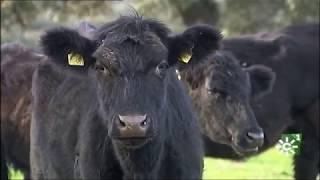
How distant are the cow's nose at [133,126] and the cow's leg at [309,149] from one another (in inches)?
234

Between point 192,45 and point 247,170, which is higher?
point 192,45

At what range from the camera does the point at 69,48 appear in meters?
5.62

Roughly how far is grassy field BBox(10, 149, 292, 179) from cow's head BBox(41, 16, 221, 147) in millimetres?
4453

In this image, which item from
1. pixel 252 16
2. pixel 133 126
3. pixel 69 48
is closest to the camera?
pixel 133 126

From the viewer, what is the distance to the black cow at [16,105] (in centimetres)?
873

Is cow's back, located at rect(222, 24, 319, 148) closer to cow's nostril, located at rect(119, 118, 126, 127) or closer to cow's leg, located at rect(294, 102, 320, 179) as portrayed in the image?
cow's leg, located at rect(294, 102, 320, 179)

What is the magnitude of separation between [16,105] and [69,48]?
3484mm

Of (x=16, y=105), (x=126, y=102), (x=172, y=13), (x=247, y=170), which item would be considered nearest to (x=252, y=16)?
(x=172, y=13)

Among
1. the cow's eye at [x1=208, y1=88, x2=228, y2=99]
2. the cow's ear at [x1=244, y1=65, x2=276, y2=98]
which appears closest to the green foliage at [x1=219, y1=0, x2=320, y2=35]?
the cow's ear at [x1=244, y1=65, x2=276, y2=98]

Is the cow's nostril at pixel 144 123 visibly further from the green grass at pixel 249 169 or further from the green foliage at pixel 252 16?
the green foliage at pixel 252 16

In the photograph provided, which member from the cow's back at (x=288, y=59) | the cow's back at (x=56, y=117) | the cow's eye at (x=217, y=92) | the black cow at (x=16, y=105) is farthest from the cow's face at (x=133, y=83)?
the cow's back at (x=288, y=59)

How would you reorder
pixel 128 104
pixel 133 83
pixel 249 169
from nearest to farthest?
pixel 128 104
pixel 133 83
pixel 249 169

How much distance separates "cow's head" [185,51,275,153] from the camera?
8008mm

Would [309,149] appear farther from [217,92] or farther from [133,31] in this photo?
[133,31]
